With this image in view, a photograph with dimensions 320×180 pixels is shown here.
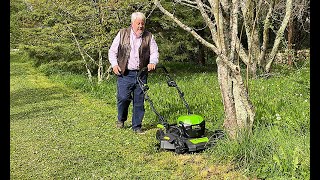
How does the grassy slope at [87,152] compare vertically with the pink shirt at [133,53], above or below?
below

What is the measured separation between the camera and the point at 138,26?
6.20 m

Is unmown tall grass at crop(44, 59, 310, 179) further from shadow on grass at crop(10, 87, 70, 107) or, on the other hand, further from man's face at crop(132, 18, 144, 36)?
shadow on grass at crop(10, 87, 70, 107)

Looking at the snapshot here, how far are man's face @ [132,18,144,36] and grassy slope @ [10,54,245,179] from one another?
156 cm

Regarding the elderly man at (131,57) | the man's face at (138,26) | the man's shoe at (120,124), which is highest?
the man's face at (138,26)

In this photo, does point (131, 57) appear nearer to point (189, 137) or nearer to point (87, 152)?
point (87, 152)

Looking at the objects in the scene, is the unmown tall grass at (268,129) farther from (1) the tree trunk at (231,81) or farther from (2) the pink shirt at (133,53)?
(2) the pink shirt at (133,53)

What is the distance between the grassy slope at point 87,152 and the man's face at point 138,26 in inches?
61.2

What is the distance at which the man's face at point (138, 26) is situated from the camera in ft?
20.2

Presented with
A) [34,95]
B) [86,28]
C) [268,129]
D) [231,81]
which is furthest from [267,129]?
[86,28]

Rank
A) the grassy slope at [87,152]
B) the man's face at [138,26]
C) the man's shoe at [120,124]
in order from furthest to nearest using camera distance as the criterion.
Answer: the man's shoe at [120,124] → the man's face at [138,26] → the grassy slope at [87,152]

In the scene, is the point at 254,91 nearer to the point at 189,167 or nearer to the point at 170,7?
the point at 189,167

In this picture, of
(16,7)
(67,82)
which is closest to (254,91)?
(67,82)

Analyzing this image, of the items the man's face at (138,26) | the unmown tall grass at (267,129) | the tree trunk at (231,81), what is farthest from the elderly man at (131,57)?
the tree trunk at (231,81)

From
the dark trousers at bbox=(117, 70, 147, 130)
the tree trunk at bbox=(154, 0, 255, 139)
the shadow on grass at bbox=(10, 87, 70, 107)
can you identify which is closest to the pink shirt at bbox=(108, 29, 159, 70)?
the dark trousers at bbox=(117, 70, 147, 130)
